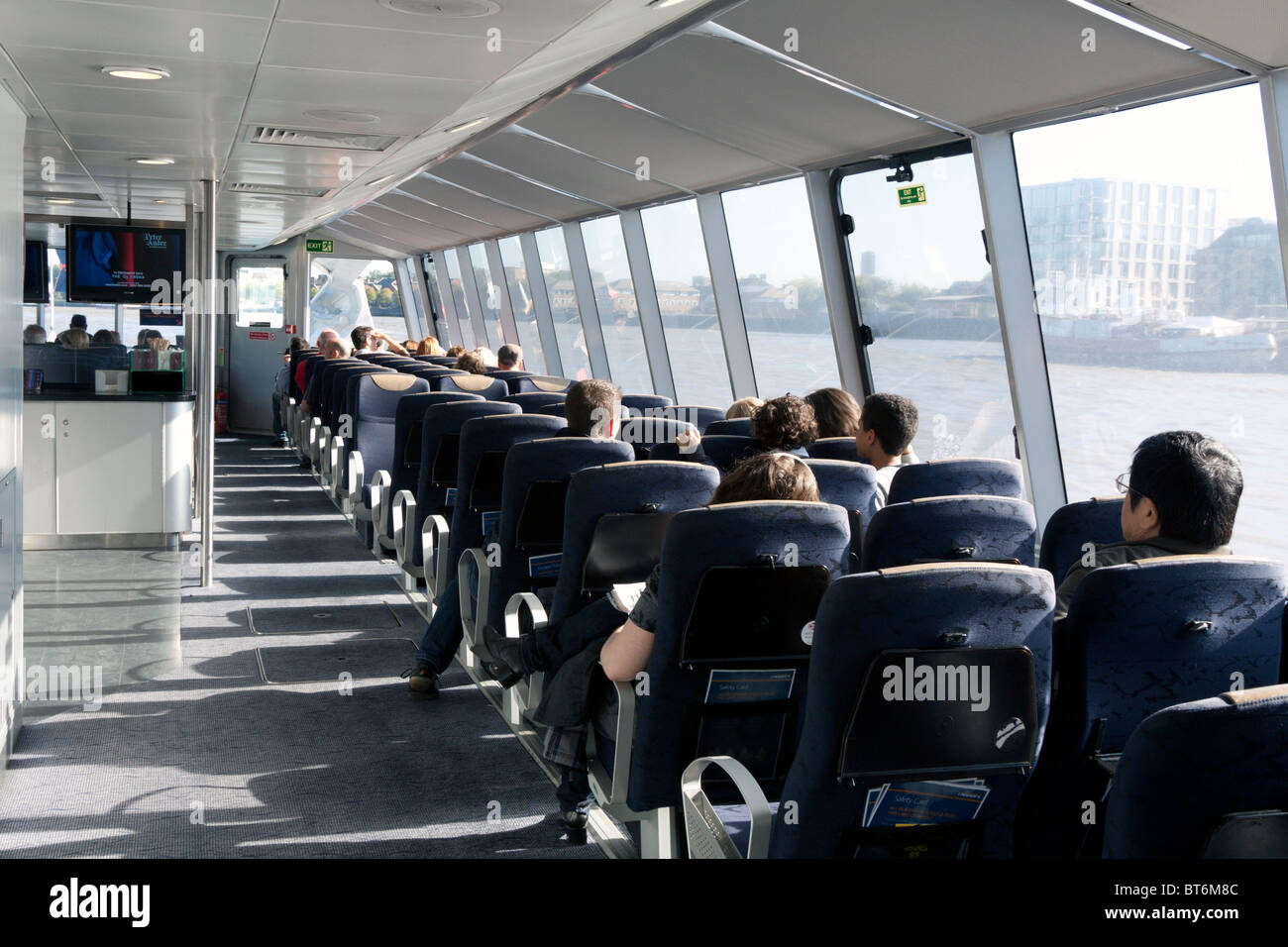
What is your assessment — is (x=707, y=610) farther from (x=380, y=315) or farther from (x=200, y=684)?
(x=380, y=315)

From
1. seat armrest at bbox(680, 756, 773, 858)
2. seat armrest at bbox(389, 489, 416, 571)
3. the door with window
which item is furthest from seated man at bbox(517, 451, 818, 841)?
the door with window

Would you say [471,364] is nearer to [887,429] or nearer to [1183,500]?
[887,429]

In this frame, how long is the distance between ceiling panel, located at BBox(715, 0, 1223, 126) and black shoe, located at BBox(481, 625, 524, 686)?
3113mm

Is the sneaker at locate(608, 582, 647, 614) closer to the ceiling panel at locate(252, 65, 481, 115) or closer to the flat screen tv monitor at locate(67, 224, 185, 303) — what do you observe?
the ceiling panel at locate(252, 65, 481, 115)

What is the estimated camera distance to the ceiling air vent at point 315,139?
6.98 m

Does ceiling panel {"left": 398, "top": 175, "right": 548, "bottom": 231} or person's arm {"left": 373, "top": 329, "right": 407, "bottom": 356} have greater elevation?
ceiling panel {"left": 398, "top": 175, "right": 548, "bottom": 231}

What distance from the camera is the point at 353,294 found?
2244 cm

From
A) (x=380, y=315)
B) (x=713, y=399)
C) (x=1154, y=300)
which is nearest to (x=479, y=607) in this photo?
(x=1154, y=300)

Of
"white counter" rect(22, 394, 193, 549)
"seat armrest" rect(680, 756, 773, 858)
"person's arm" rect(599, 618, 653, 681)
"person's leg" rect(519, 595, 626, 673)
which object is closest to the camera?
"seat armrest" rect(680, 756, 773, 858)

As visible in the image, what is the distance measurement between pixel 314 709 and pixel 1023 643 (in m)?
3.72

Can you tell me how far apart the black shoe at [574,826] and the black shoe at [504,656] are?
49 cm

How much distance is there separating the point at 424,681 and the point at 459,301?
16.6m

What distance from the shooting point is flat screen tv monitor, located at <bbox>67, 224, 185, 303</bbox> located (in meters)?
10.5

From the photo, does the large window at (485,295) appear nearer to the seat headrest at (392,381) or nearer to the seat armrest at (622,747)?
the seat headrest at (392,381)
